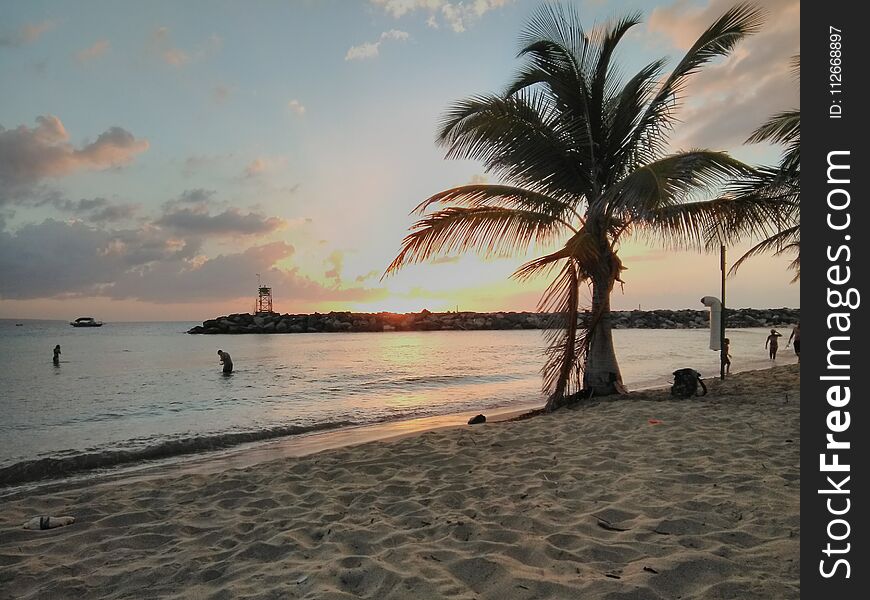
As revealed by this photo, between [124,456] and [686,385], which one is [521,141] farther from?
[124,456]

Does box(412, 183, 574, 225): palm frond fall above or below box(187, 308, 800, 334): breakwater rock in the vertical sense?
above

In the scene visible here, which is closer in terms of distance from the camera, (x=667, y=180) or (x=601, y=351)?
(x=667, y=180)

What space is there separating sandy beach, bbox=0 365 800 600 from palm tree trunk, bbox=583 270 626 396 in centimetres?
353

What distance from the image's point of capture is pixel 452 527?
3.56 metres

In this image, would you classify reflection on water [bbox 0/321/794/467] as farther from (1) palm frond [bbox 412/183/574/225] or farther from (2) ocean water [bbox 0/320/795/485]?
(1) palm frond [bbox 412/183/574/225]

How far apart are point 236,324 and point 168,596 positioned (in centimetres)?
7491

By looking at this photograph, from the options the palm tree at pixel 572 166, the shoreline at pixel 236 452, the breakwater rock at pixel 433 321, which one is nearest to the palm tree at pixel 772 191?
the palm tree at pixel 572 166

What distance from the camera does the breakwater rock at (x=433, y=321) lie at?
70062 millimetres

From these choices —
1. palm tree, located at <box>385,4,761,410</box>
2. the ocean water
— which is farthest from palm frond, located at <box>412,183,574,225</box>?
the ocean water

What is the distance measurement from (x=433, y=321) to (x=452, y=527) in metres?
70.1

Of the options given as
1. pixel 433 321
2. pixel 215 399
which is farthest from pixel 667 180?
pixel 433 321

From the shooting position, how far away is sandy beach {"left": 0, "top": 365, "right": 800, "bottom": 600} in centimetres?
272
